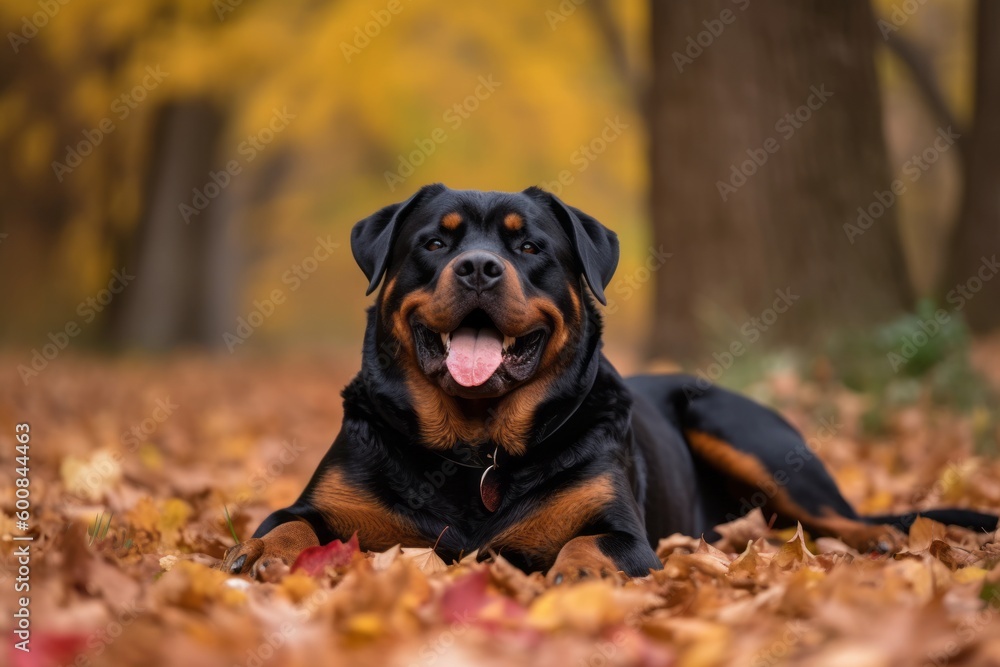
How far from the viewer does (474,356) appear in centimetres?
343

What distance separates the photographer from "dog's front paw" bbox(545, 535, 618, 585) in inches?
112

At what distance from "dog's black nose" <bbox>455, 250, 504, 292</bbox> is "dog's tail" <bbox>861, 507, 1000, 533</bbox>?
73.6 inches

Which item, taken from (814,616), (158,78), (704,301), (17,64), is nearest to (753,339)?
(704,301)

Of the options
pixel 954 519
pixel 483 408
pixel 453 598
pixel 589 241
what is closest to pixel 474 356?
pixel 483 408

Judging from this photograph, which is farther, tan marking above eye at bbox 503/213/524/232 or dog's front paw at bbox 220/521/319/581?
tan marking above eye at bbox 503/213/524/232

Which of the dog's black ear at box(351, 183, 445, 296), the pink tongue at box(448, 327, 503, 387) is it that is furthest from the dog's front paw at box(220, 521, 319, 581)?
the dog's black ear at box(351, 183, 445, 296)

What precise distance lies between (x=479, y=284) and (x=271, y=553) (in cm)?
102

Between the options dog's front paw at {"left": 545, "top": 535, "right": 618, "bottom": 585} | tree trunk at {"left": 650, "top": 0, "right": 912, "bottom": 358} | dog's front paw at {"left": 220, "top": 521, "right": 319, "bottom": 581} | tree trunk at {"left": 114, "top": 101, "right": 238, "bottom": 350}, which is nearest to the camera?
dog's front paw at {"left": 545, "top": 535, "right": 618, "bottom": 585}

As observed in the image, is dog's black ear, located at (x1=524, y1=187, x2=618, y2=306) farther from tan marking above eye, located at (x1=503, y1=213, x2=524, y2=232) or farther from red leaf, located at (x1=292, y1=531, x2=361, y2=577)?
red leaf, located at (x1=292, y1=531, x2=361, y2=577)

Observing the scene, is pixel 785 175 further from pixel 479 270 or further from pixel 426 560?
pixel 426 560

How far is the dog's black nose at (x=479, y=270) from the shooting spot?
3.35m

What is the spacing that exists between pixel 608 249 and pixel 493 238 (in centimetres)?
47

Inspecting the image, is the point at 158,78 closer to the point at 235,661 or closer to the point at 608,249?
the point at 608,249

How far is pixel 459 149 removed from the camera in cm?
1961
